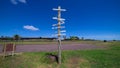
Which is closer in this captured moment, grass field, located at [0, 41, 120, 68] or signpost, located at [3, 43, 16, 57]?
grass field, located at [0, 41, 120, 68]

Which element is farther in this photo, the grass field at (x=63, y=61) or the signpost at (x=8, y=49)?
the signpost at (x=8, y=49)

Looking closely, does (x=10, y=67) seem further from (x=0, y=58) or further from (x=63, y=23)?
(x=63, y=23)

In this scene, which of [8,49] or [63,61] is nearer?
[63,61]

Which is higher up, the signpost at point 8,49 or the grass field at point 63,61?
the signpost at point 8,49

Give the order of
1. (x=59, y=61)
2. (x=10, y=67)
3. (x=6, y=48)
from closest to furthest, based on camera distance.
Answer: (x=10, y=67) < (x=59, y=61) < (x=6, y=48)

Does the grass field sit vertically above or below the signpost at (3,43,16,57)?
below

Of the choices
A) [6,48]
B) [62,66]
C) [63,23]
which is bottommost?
[62,66]

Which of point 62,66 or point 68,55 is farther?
point 68,55

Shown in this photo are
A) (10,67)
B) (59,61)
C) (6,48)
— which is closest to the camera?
(10,67)

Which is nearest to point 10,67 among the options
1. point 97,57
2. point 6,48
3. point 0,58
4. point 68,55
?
point 0,58

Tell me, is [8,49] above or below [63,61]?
above

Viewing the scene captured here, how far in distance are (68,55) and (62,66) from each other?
231 cm

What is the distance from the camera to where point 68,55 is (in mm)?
20375

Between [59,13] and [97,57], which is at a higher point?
[59,13]
